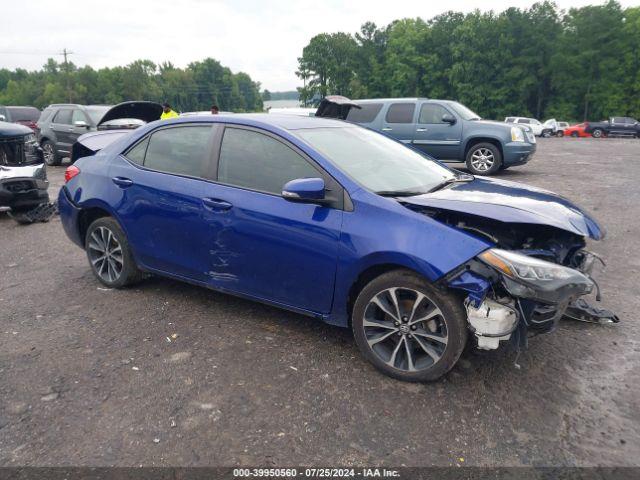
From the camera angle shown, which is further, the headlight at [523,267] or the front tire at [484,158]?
the front tire at [484,158]

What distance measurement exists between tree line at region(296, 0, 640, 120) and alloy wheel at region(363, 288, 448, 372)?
2294 inches

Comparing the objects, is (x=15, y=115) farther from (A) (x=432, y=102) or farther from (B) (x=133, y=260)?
(B) (x=133, y=260)

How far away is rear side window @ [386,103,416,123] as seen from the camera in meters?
11.7

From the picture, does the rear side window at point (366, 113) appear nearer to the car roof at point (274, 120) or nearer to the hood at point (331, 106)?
the hood at point (331, 106)

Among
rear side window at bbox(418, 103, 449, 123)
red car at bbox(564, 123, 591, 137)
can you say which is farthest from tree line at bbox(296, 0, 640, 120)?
rear side window at bbox(418, 103, 449, 123)

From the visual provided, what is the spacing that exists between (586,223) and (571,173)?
10.00 metres

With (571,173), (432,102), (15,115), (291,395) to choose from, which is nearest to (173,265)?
(291,395)

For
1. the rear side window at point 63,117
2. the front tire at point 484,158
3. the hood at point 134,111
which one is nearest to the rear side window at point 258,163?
the hood at point 134,111

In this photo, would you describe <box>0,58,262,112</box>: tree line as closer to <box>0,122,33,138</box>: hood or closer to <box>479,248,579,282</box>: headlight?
<box>0,122,33,138</box>: hood

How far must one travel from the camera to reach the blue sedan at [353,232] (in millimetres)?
2822

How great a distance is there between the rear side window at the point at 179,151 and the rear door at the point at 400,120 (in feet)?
26.7

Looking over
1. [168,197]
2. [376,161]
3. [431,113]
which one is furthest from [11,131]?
[431,113]

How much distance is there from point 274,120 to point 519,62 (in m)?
62.1

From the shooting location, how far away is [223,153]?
3816mm
